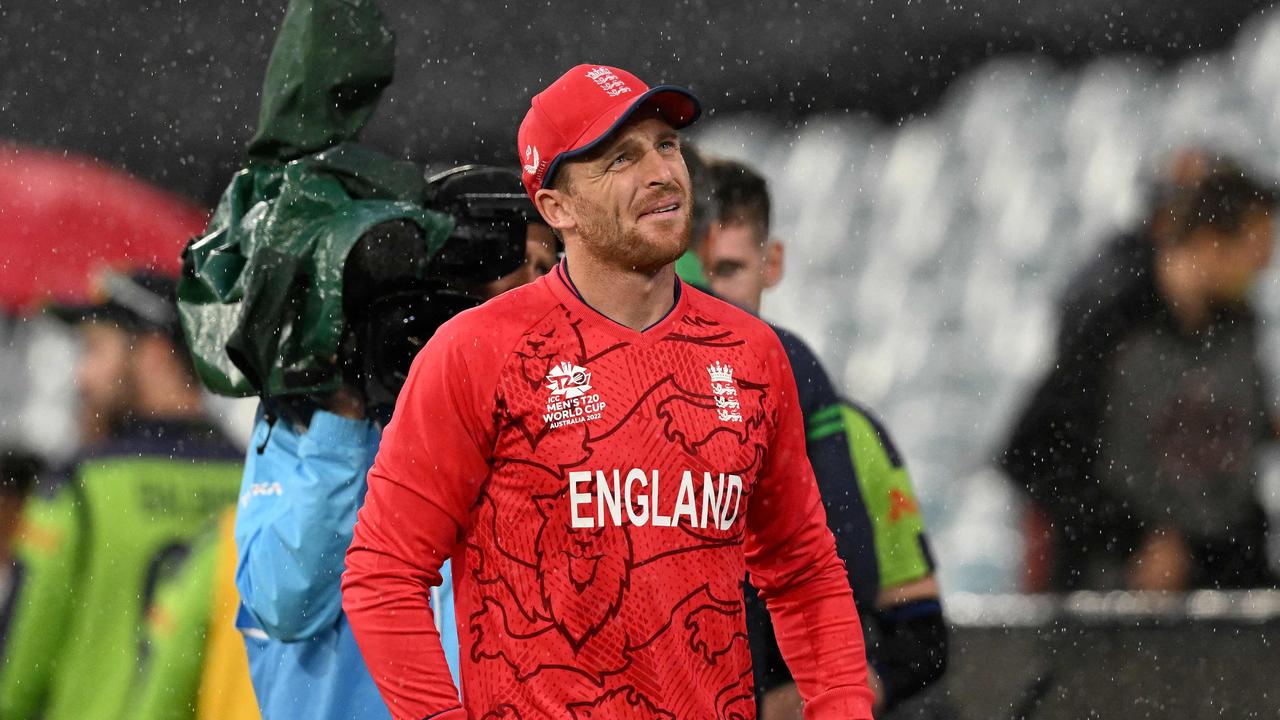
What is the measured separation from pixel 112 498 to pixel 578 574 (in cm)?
289

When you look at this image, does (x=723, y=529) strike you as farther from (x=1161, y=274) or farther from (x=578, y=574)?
(x=1161, y=274)

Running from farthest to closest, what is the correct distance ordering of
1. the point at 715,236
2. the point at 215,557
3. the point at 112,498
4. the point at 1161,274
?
the point at 1161,274 → the point at 112,498 → the point at 215,557 → the point at 715,236

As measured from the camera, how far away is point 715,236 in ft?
13.4

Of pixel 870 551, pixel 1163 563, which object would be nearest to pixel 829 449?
pixel 870 551

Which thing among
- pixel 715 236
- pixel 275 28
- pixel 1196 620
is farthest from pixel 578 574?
pixel 275 28

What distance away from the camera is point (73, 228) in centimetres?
705

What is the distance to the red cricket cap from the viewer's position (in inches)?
97.7

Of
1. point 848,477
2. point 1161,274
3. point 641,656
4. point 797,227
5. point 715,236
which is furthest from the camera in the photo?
point 797,227

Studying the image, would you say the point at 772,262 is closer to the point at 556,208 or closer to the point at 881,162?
the point at 556,208

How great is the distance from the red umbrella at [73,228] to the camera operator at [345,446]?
3435 millimetres

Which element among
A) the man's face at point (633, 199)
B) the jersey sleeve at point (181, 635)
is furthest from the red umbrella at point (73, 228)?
the man's face at point (633, 199)

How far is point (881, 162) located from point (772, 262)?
3897 mm

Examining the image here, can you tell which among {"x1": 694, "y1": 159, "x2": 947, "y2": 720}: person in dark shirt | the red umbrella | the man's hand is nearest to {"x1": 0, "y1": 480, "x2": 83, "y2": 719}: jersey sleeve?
the red umbrella

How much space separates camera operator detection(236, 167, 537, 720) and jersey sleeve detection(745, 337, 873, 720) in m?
0.81
